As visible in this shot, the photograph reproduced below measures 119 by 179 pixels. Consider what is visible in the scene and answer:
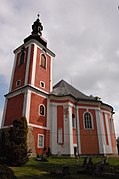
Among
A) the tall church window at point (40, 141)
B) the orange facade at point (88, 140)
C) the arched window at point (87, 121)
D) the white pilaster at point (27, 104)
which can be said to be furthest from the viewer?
the arched window at point (87, 121)

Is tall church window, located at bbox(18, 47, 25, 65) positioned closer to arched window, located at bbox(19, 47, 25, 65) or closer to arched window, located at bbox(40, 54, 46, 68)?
arched window, located at bbox(19, 47, 25, 65)

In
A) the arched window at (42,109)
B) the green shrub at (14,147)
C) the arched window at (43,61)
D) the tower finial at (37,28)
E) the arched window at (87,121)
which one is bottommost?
the green shrub at (14,147)

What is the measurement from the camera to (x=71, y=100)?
2417cm

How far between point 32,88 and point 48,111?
12.4 feet

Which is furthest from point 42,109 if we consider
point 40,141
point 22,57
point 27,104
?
point 22,57

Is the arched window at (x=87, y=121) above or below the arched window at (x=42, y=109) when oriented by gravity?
below

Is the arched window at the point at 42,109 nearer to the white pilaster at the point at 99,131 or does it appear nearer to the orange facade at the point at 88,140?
the orange facade at the point at 88,140

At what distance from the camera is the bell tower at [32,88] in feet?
67.7

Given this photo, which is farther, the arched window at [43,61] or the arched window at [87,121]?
the arched window at [43,61]

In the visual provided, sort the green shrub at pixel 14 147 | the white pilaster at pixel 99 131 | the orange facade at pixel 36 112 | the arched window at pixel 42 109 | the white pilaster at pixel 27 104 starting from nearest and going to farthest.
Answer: the green shrub at pixel 14 147 < the white pilaster at pixel 27 104 < the orange facade at pixel 36 112 < the arched window at pixel 42 109 < the white pilaster at pixel 99 131

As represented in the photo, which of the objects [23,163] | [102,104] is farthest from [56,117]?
[23,163]

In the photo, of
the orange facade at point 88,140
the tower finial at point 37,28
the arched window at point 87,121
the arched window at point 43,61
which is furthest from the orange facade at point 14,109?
the tower finial at point 37,28

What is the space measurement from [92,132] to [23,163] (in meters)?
13.3

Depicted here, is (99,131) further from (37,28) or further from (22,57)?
(37,28)
